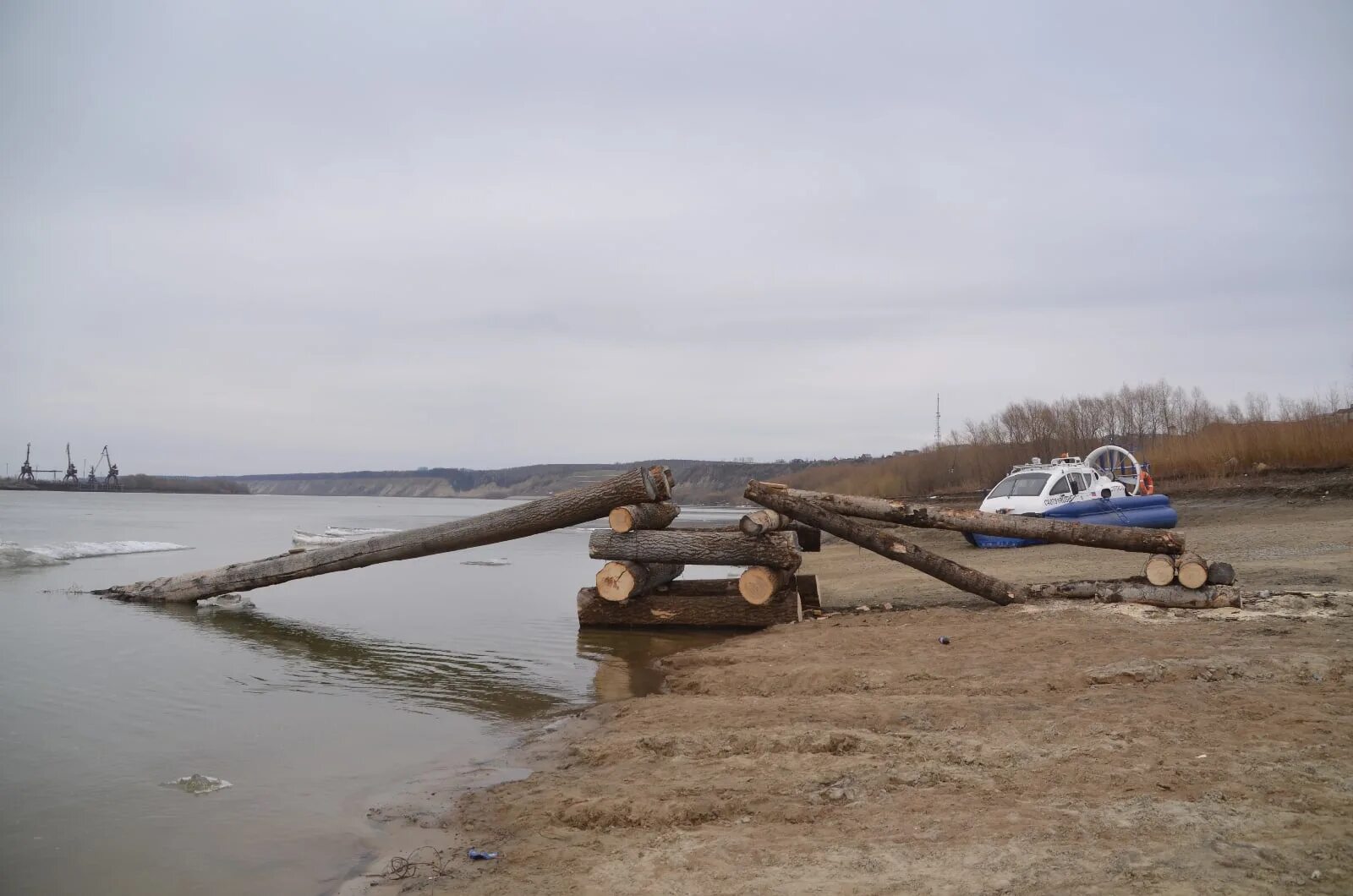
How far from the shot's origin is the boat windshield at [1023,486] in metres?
20.6

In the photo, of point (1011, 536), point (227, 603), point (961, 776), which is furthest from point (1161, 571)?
point (227, 603)

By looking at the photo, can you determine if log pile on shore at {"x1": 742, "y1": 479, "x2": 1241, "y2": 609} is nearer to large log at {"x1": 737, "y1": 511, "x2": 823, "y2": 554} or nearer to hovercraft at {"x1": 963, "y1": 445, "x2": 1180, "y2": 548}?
large log at {"x1": 737, "y1": 511, "x2": 823, "y2": 554}

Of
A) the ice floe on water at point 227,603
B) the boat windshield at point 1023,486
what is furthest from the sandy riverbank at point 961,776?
the boat windshield at point 1023,486

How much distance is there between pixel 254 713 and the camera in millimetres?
7402

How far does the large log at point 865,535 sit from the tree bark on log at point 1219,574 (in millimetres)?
2096

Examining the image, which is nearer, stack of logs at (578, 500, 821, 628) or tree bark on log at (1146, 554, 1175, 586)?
tree bark on log at (1146, 554, 1175, 586)

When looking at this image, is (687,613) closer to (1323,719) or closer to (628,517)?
(628,517)

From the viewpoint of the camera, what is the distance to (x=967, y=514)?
11672mm

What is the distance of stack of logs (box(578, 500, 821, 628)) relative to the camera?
36.7ft

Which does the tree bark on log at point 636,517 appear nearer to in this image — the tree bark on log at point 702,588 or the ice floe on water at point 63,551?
the tree bark on log at point 702,588

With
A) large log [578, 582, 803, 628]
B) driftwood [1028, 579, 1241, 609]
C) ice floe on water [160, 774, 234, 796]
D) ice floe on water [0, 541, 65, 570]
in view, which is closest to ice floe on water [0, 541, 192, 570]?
ice floe on water [0, 541, 65, 570]

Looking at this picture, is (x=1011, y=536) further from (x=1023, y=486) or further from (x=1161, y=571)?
(x=1023, y=486)

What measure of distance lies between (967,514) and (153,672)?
30.8 feet

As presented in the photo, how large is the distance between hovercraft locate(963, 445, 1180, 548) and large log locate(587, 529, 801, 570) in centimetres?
876
